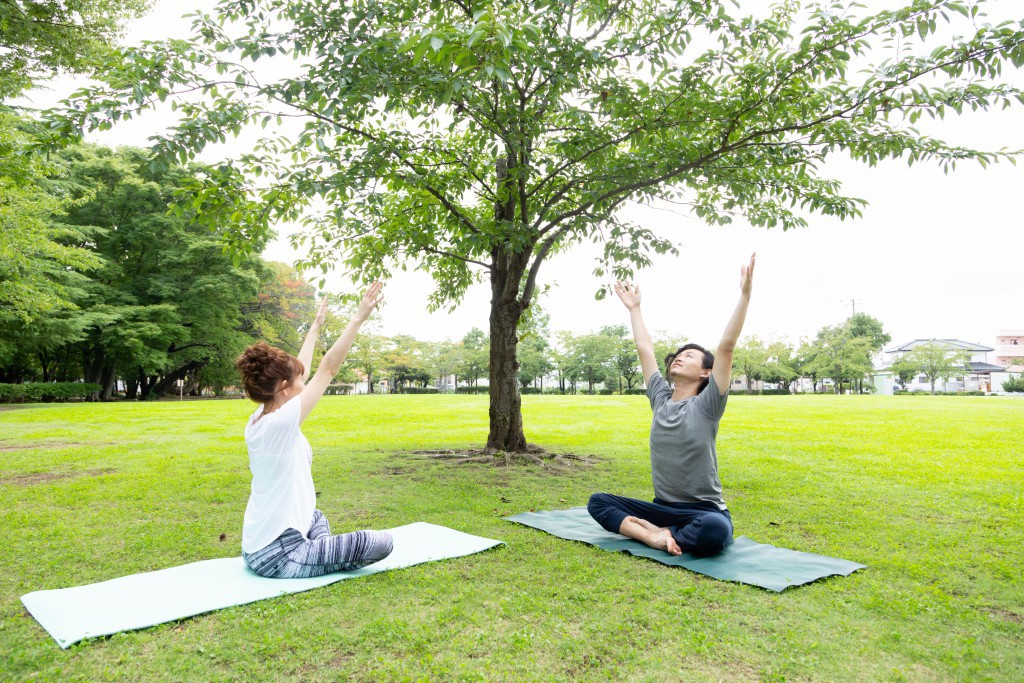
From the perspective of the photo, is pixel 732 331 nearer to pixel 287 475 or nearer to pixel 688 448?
pixel 688 448

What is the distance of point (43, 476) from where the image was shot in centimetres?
737

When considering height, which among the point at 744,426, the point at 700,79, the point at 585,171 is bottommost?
the point at 744,426

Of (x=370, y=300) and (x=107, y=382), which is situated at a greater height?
(x=370, y=300)

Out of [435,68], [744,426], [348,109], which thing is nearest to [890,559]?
[435,68]

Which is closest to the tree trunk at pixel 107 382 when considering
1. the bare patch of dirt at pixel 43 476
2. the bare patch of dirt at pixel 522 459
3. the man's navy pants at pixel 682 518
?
the bare patch of dirt at pixel 43 476

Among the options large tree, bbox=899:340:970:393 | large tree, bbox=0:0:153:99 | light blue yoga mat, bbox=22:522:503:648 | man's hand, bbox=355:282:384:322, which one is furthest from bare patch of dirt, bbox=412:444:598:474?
large tree, bbox=899:340:970:393

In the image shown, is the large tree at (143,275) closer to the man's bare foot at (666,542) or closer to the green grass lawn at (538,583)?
the green grass lawn at (538,583)

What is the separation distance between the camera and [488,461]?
8188 millimetres

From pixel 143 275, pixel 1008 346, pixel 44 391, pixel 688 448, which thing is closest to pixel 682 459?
pixel 688 448

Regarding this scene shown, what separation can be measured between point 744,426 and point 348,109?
11784 mm

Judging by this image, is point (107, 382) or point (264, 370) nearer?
point (264, 370)

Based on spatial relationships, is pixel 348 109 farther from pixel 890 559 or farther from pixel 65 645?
pixel 890 559

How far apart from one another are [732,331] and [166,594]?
343cm

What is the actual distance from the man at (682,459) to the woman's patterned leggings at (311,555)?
5.70ft
